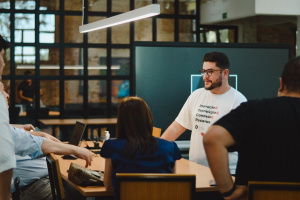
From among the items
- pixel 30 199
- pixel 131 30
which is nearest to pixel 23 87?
pixel 131 30

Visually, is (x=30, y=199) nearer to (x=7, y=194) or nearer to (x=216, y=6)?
(x=7, y=194)

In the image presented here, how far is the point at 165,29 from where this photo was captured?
9.86m

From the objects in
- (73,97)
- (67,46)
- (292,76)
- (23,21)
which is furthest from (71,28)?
(292,76)

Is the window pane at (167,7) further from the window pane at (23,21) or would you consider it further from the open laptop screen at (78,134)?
the open laptop screen at (78,134)

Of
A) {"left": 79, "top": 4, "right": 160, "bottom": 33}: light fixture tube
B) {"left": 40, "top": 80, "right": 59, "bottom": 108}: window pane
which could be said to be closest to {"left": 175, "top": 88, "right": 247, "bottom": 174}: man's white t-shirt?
{"left": 79, "top": 4, "right": 160, "bottom": 33}: light fixture tube

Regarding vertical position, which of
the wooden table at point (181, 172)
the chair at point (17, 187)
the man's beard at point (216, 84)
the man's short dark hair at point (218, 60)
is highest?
the man's short dark hair at point (218, 60)

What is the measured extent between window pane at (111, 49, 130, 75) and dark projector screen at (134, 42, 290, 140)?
10.4 feet

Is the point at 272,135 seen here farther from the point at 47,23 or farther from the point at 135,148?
the point at 47,23

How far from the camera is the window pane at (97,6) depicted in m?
9.47

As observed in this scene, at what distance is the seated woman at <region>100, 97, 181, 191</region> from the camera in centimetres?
304

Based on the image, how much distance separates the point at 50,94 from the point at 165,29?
2625 millimetres

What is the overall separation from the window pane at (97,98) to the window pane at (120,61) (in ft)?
1.12

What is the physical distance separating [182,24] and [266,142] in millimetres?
8014

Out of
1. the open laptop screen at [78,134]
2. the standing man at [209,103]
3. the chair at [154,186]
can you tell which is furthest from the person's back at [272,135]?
the open laptop screen at [78,134]
